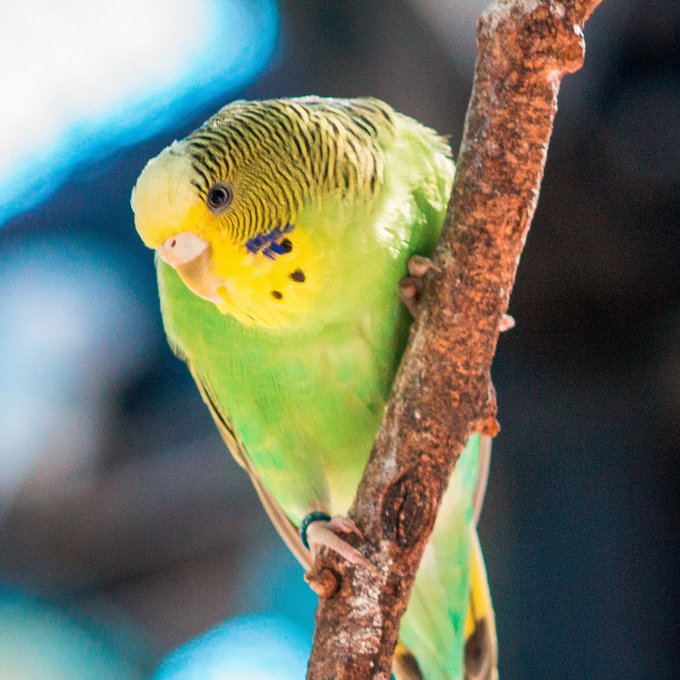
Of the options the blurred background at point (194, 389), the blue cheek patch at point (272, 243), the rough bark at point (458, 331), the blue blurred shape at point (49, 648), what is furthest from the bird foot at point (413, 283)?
the blue blurred shape at point (49, 648)

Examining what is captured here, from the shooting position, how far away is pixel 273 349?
1.79m

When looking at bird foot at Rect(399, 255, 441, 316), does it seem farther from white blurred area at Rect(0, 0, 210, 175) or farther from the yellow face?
white blurred area at Rect(0, 0, 210, 175)

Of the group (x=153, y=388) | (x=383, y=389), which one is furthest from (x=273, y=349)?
(x=153, y=388)

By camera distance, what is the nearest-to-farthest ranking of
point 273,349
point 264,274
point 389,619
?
1. point 389,619
2. point 264,274
3. point 273,349

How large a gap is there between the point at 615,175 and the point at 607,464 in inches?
42.3

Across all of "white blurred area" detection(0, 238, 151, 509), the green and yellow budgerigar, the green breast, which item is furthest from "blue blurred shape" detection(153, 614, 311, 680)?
the green breast

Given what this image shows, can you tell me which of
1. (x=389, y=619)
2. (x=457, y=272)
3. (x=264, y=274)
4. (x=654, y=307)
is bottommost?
(x=389, y=619)

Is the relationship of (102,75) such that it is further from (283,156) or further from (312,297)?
(312,297)

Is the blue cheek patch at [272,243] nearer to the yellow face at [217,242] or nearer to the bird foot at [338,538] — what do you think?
the yellow face at [217,242]

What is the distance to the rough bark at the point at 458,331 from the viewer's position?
4.50 ft

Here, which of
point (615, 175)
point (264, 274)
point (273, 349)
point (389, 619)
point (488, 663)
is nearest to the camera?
point (389, 619)

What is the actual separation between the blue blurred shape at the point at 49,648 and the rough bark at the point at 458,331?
6.58ft

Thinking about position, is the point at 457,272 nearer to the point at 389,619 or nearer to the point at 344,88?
the point at 389,619

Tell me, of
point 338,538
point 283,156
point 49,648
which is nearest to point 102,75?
point 283,156
